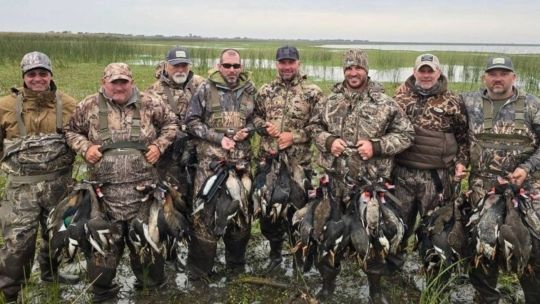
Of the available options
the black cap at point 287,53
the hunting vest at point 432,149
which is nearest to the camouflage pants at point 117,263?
the black cap at point 287,53

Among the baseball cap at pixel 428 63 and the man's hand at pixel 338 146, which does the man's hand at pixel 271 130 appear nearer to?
the man's hand at pixel 338 146

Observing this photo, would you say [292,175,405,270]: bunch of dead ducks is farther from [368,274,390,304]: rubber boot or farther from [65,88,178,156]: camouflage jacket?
[65,88,178,156]: camouflage jacket

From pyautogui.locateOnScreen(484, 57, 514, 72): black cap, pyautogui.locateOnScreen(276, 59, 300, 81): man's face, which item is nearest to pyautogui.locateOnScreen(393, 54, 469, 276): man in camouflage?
pyautogui.locateOnScreen(484, 57, 514, 72): black cap

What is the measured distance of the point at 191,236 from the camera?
478 cm

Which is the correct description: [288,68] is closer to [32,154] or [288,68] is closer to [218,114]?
[218,114]

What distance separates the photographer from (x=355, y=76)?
445cm

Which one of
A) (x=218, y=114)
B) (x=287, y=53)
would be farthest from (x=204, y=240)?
(x=287, y=53)

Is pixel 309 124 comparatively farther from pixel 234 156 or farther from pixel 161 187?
pixel 161 187

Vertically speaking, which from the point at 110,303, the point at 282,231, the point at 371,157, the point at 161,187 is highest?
the point at 371,157

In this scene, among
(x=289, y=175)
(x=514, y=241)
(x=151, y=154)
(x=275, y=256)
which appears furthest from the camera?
(x=275, y=256)

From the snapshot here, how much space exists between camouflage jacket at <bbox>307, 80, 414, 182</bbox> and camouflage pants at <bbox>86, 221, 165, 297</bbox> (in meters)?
1.99

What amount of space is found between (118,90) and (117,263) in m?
1.63

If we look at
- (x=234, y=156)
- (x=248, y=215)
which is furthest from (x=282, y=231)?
(x=234, y=156)

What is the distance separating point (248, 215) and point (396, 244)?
1.46 meters
